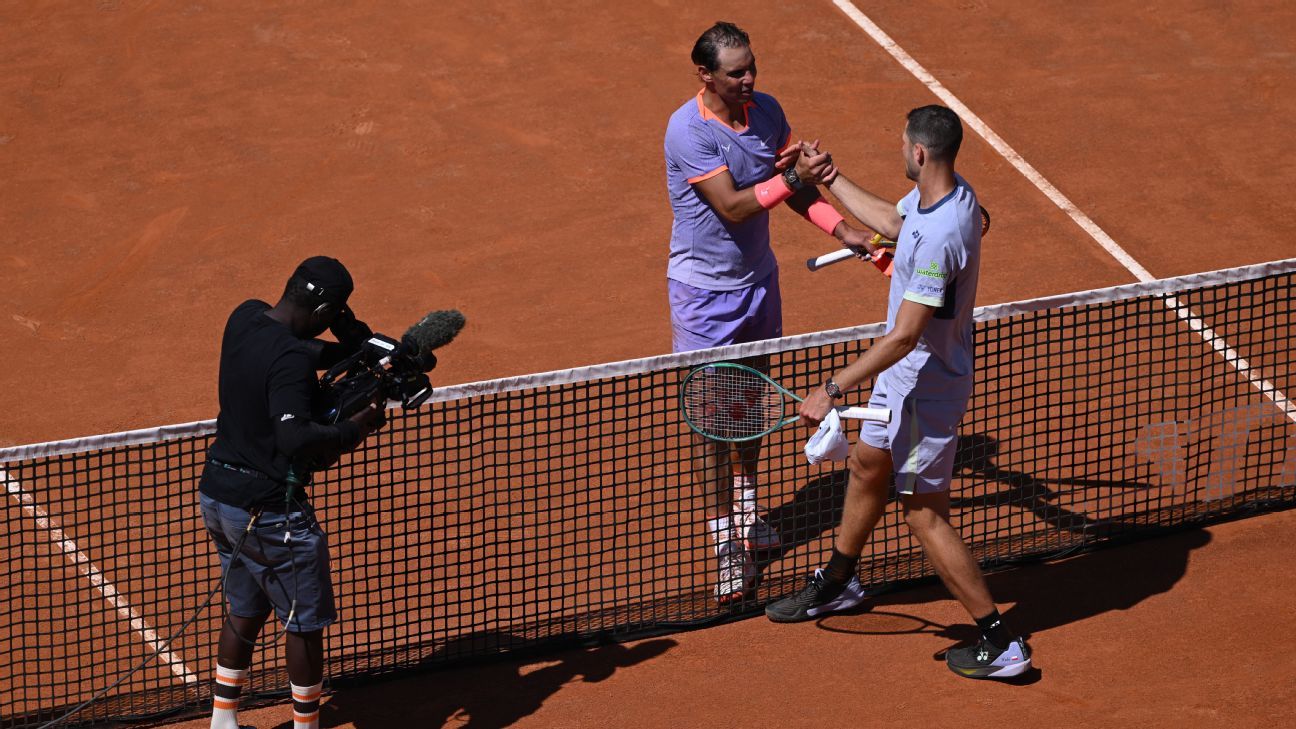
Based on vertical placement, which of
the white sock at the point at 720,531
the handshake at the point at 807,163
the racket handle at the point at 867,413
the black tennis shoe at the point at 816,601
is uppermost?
the handshake at the point at 807,163

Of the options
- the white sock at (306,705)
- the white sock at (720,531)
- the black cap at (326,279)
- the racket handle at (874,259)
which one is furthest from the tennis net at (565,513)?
the black cap at (326,279)

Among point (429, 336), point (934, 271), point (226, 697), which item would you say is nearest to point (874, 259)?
point (934, 271)

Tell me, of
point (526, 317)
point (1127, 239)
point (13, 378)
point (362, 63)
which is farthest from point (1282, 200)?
point (13, 378)

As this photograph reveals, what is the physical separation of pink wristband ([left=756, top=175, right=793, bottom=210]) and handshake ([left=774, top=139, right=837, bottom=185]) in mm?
93

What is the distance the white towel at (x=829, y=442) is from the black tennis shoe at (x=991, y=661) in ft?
3.73

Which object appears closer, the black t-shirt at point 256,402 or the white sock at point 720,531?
the black t-shirt at point 256,402

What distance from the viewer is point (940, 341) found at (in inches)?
269

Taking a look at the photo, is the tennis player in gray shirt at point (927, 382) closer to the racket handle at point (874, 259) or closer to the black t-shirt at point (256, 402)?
the racket handle at point (874, 259)

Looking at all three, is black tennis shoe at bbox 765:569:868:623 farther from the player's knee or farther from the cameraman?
the cameraman

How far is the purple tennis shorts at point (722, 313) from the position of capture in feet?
25.7

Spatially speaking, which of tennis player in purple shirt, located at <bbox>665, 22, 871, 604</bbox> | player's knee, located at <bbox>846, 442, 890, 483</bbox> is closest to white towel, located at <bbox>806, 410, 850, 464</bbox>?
player's knee, located at <bbox>846, 442, 890, 483</bbox>

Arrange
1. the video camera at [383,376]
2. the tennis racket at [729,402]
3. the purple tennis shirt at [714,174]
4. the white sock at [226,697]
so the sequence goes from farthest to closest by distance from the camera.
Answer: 1. the purple tennis shirt at [714,174]
2. the tennis racket at [729,402]
3. the white sock at [226,697]
4. the video camera at [383,376]

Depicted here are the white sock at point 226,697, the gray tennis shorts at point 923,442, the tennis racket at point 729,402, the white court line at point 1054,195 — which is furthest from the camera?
the white court line at point 1054,195

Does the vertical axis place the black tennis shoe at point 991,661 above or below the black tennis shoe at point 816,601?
below
